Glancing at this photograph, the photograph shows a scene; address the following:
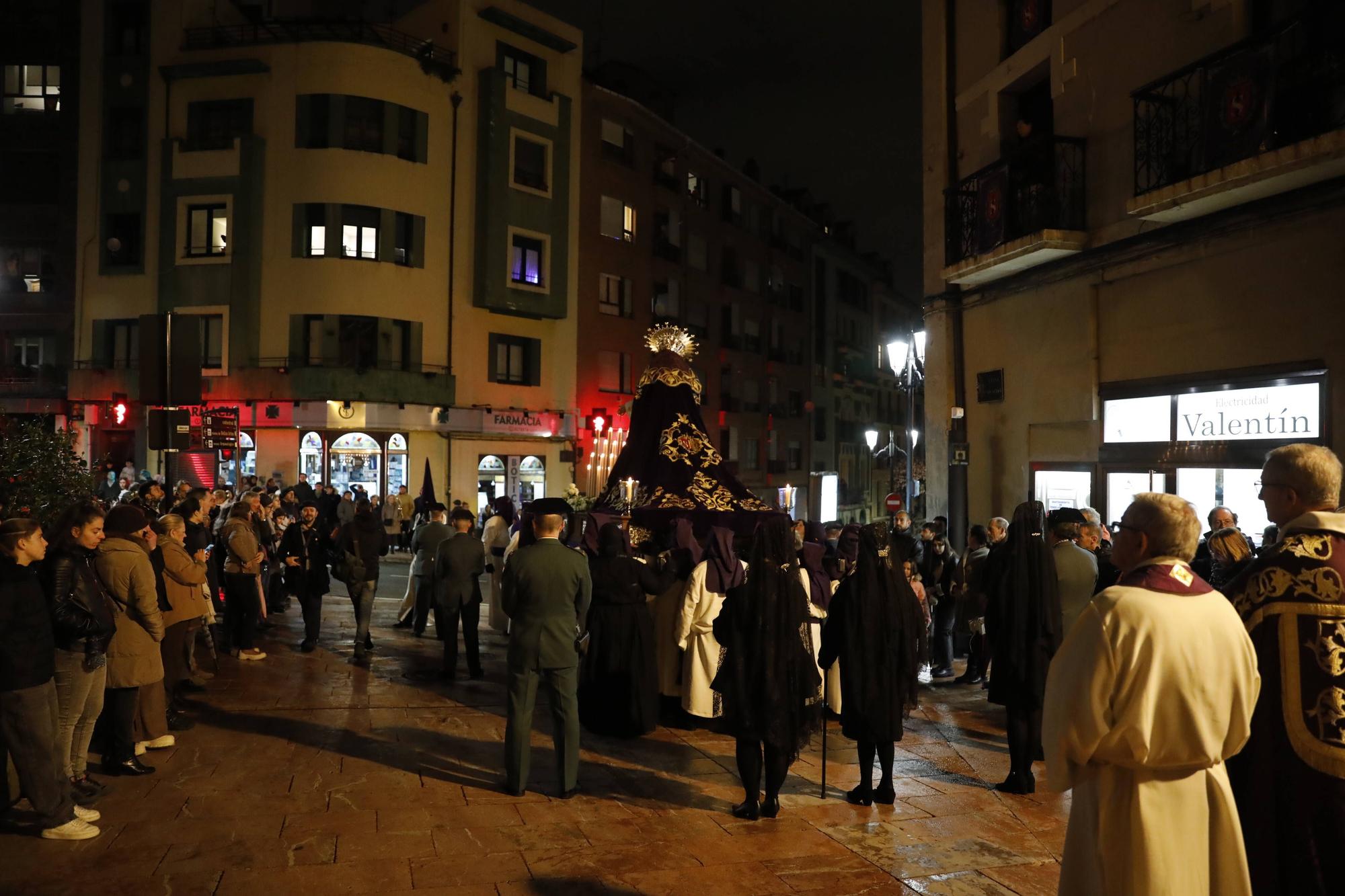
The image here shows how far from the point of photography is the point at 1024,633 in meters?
7.10

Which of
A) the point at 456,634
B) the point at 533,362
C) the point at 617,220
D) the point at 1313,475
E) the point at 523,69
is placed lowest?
the point at 456,634

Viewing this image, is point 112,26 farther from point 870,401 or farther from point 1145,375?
point 870,401

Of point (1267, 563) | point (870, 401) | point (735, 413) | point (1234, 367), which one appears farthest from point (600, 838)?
point (870, 401)

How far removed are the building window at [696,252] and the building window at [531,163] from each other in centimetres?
942

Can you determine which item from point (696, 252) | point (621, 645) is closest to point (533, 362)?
point (696, 252)

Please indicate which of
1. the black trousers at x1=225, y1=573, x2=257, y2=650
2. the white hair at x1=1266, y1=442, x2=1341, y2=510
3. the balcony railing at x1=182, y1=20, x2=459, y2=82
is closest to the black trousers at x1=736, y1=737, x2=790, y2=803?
the white hair at x1=1266, y1=442, x2=1341, y2=510

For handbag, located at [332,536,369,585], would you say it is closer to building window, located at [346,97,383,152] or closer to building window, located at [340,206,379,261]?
building window, located at [340,206,379,261]

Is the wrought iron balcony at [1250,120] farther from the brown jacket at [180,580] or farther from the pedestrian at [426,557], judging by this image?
the brown jacket at [180,580]

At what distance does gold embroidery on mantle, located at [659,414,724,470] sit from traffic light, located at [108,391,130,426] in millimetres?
21914

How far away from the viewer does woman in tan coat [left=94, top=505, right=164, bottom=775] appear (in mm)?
6664

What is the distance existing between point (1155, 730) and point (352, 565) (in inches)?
357

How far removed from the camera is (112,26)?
95.2 feet

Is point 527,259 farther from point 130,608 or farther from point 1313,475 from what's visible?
point 1313,475

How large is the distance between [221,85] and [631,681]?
26762 millimetres
